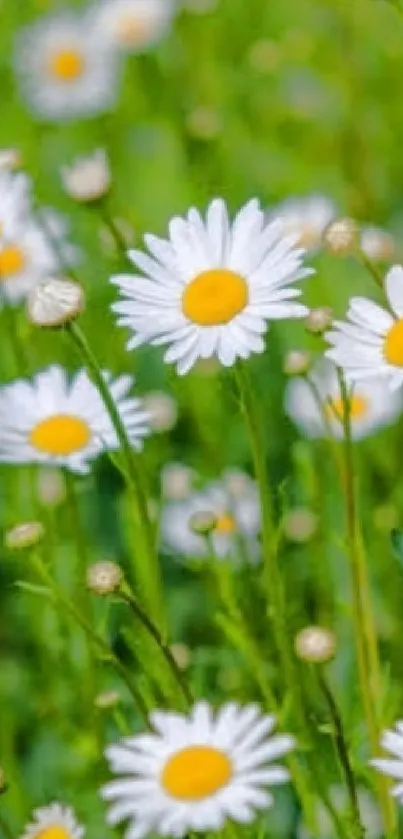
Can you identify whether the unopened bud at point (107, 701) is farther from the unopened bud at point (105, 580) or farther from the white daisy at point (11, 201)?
the white daisy at point (11, 201)

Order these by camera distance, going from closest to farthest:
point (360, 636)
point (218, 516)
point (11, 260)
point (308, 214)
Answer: point (360, 636) → point (218, 516) → point (11, 260) → point (308, 214)

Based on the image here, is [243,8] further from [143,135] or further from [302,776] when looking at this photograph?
[302,776]

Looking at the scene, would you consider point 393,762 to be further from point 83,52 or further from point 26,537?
point 83,52

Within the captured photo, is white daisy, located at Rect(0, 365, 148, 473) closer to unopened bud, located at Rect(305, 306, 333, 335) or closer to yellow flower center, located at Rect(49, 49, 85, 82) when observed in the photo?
unopened bud, located at Rect(305, 306, 333, 335)

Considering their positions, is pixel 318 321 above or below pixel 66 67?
below

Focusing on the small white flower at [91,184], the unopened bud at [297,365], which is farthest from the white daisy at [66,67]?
the unopened bud at [297,365]

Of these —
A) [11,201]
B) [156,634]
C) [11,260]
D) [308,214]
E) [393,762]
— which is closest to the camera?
[393,762]

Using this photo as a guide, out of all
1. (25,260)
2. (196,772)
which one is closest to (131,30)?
(25,260)
